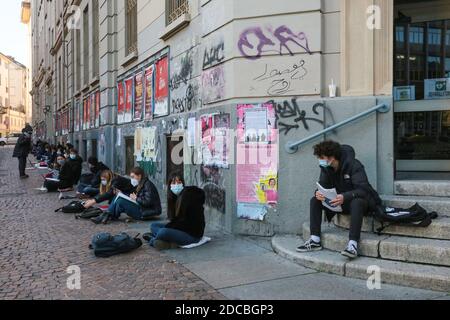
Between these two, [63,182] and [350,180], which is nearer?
[350,180]

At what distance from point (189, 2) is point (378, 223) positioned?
228 inches


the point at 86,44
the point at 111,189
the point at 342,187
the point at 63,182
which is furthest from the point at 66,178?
the point at 342,187

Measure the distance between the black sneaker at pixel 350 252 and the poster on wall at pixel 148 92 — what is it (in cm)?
767

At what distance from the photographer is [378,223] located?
5.57 meters

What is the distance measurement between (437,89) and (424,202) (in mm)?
2588

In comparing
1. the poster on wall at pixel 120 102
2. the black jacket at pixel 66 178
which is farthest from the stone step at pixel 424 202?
the poster on wall at pixel 120 102

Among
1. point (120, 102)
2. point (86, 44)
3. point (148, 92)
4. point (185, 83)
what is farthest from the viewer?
point (86, 44)

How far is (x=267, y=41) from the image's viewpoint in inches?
268

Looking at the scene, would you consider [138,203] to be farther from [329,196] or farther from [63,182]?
[63,182]

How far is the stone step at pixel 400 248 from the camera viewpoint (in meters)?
4.86

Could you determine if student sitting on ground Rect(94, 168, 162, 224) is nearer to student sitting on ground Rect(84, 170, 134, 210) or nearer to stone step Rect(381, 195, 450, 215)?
student sitting on ground Rect(84, 170, 134, 210)

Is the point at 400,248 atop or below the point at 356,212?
below

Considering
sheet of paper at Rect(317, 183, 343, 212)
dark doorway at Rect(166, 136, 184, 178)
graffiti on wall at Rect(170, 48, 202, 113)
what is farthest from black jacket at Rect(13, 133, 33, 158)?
sheet of paper at Rect(317, 183, 343, 212)

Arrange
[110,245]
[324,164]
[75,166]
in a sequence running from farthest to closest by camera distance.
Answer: [75,166] < [110,245] < [324,164]
